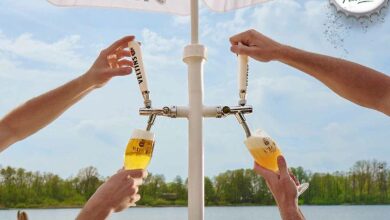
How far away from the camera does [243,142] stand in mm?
1040

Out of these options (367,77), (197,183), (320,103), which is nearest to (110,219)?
(197,183)

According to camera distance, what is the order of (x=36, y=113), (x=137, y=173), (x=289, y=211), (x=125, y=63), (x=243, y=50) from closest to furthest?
1. (x=289, y=211)
2. (x=137, y=173)
3. (x=243, y=50)
4. (x=125, y=63)
5. (x=36, y=113)

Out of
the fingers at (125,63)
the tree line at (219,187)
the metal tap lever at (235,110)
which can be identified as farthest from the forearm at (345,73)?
the tree line at (219,187)

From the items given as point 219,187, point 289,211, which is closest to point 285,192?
point 289,211

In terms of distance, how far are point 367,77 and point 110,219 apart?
589 mm

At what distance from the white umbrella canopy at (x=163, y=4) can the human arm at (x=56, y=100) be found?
234 millimetres

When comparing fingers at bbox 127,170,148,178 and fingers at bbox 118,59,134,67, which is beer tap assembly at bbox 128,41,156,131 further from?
fingers at bbox 127,170,148,178

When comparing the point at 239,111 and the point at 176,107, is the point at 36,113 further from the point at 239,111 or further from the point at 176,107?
the point at 239,111

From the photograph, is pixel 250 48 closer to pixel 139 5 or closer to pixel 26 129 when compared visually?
pixel 139 5

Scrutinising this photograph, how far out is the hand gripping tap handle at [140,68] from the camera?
3.65ft

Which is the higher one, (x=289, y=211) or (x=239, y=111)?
(x=239, y=111)

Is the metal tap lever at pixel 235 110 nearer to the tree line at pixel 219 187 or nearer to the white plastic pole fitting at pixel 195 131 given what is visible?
the white plastic pole fitting at pixel 195 131

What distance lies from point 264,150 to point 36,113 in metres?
0.63

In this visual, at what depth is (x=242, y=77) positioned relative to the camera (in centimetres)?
112
